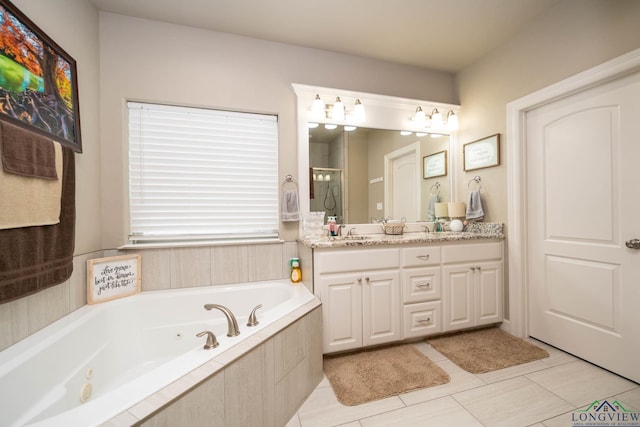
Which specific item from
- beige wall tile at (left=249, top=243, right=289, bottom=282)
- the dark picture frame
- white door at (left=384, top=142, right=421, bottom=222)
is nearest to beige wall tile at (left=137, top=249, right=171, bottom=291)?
beige wall tile at (left=249, top=243, right=289, bottom=282)

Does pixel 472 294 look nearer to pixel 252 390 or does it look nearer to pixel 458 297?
pixel 458 297

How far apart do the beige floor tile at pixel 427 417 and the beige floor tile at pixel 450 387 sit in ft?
0.15

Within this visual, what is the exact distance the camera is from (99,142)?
71.5 inches

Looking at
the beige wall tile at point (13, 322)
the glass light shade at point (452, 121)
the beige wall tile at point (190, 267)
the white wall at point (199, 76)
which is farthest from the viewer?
the glass light shade at point (452, 121)

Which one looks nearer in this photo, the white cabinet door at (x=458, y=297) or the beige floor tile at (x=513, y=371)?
the beige floor tile at (x=513, y=371)

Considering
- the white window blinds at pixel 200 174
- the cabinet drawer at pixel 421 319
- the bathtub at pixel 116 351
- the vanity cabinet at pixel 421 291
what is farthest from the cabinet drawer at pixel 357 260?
the white window blinds at pixel 200 174

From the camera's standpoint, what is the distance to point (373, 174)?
8.02 ft

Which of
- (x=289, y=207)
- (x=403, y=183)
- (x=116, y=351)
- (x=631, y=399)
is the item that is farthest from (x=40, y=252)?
(x=631, y=399)

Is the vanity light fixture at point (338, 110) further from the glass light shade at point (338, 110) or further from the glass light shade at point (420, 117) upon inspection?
→ the glass light shade at point (420, 117)

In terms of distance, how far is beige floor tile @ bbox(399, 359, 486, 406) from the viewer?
4.73ft

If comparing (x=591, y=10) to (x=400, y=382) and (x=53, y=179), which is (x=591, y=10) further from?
(x=53, y=179)

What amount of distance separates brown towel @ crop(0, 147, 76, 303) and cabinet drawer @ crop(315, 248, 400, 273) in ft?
4.65

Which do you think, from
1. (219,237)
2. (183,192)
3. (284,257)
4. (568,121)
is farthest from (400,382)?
(568,121)

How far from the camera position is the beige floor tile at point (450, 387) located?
→ 4.73 ft
